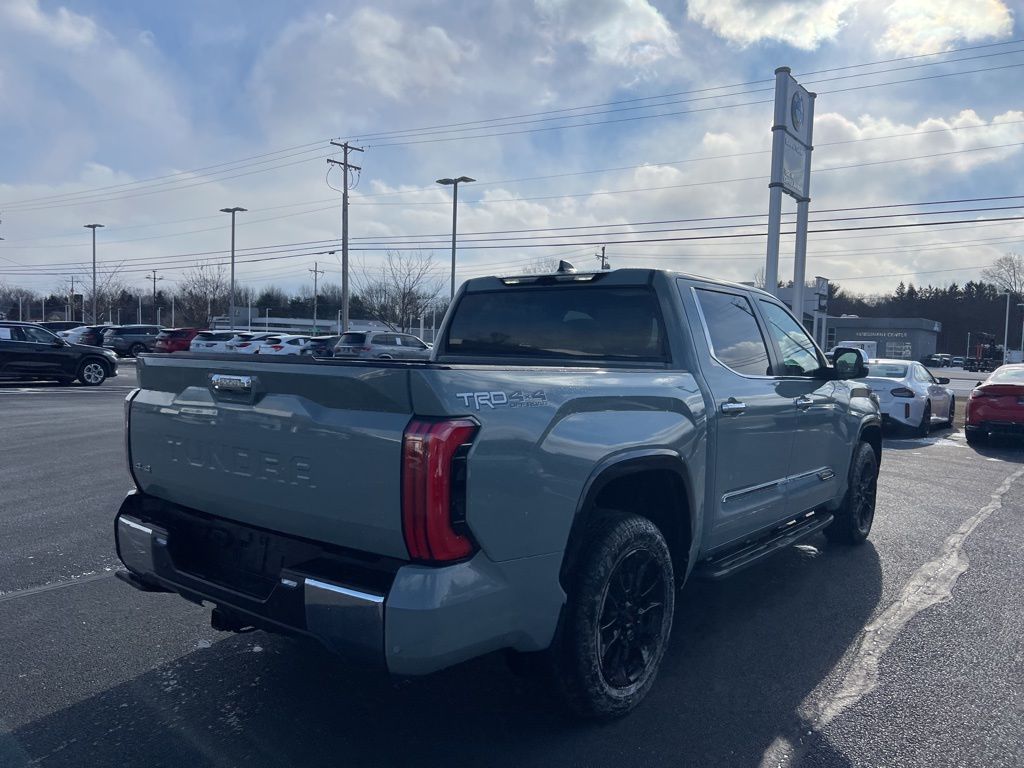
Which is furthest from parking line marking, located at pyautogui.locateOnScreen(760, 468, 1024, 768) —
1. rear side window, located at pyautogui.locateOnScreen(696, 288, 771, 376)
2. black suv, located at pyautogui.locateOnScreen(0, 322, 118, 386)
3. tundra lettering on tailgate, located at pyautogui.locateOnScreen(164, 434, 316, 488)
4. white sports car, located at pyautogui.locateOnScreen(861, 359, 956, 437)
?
black suv, located at pyautogui.locateOnScreen(0, 322, 118, 386)

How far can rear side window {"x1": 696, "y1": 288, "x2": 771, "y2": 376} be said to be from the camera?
4469mm

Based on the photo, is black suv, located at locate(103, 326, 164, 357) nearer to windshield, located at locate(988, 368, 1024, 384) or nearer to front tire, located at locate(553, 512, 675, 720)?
windshield, located at locate(988, 368, 1024, 384)

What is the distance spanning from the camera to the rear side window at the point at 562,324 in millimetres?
4297

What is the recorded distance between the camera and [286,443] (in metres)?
2.87

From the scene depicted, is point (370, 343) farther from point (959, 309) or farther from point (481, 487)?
point (959, 309)

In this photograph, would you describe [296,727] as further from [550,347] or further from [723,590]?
[723,590]

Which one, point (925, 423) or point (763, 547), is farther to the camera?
point (925, 423)

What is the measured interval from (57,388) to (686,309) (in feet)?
66.1

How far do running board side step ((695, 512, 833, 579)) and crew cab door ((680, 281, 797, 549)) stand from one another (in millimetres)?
96

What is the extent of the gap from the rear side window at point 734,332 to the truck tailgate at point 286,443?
2330 mm

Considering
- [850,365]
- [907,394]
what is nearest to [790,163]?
[907,394]

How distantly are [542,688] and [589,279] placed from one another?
2.28 metres

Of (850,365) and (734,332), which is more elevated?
(734,332)

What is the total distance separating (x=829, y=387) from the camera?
5648 millimetres
